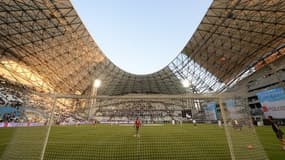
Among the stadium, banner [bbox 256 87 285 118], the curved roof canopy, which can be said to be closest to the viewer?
A: the stadium

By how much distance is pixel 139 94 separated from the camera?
22859mm

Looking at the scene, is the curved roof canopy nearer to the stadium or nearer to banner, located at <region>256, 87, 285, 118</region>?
the stadium

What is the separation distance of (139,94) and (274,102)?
58.2ft

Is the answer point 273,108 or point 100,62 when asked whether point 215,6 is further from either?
point 100,62

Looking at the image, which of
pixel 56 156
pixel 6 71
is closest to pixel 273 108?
pixel 56 156

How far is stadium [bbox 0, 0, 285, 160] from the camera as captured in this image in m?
7.16

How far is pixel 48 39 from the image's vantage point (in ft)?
90.7

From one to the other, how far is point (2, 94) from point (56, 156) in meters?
26.8

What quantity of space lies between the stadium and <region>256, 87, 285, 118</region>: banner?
5.0 inches

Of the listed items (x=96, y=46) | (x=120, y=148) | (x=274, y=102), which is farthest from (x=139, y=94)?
(x=274, y=102)

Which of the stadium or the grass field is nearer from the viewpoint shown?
the grass field

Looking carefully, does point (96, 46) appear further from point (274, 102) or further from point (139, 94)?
point (274, 102)

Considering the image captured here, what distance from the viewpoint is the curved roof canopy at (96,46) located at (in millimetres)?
21094

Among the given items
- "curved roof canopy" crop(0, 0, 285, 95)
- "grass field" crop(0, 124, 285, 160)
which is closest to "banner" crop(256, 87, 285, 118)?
"curved roof canopy" crop(0, 0, 285, 95)
